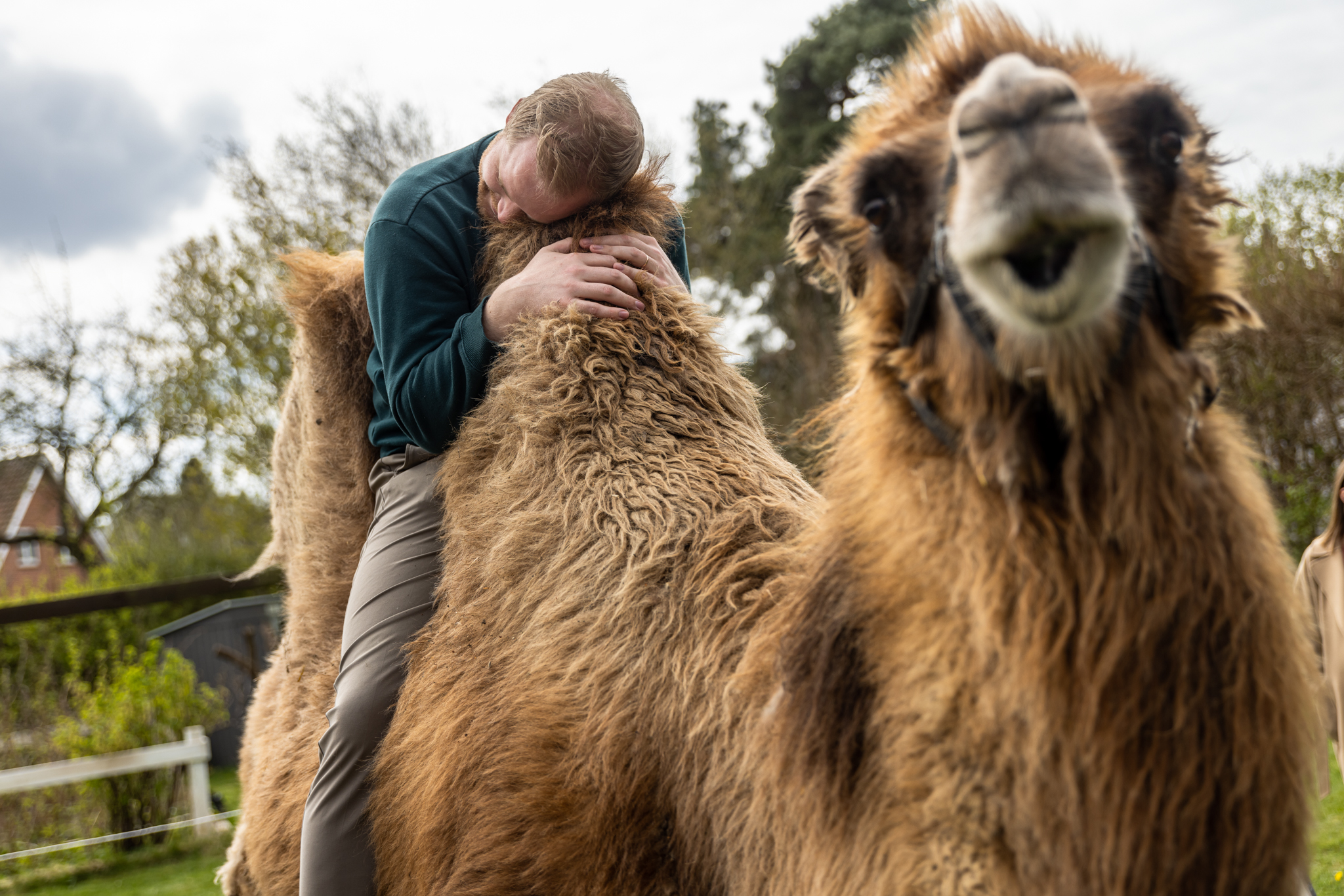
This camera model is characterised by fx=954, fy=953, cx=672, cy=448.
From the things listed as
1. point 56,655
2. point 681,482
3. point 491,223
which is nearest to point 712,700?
point 681,482

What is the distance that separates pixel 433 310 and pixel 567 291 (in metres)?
0.41

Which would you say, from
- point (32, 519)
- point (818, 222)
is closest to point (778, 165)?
point (818, 222)

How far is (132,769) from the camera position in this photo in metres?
8.79

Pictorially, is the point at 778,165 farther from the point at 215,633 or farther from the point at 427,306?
the point at 427,306

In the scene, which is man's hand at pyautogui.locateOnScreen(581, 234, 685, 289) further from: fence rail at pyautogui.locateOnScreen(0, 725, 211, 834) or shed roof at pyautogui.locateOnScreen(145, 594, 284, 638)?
shed roof at pyautogui.locateOnScreen(145, 594, 284, 638)

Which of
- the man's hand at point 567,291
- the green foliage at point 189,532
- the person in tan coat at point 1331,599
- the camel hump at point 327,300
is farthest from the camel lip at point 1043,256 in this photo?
the green foliage at point 189,532

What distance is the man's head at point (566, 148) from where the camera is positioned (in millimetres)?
2570

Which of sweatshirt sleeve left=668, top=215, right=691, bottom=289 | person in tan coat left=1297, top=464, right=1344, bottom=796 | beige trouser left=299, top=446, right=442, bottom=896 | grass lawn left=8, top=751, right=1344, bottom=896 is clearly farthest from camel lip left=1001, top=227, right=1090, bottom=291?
grass lawn left=8, top=751, right=1344, bottom=896

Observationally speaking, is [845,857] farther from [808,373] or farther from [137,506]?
[137,506]

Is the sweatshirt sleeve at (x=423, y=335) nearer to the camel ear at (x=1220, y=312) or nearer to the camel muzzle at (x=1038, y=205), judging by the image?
the camel muzzle at (x=1038, y=205)

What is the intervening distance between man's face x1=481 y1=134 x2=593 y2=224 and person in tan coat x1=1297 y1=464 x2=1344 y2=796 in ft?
12.3

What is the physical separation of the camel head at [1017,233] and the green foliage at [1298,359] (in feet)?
29.6

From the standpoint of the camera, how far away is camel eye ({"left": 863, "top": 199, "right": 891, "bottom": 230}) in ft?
5.25

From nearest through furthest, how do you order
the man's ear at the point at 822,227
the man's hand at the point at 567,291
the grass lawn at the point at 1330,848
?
the man's ear at the point at 822,227
the man's hand at the point at 567,291
the grass lawn at the point at 1330,848
